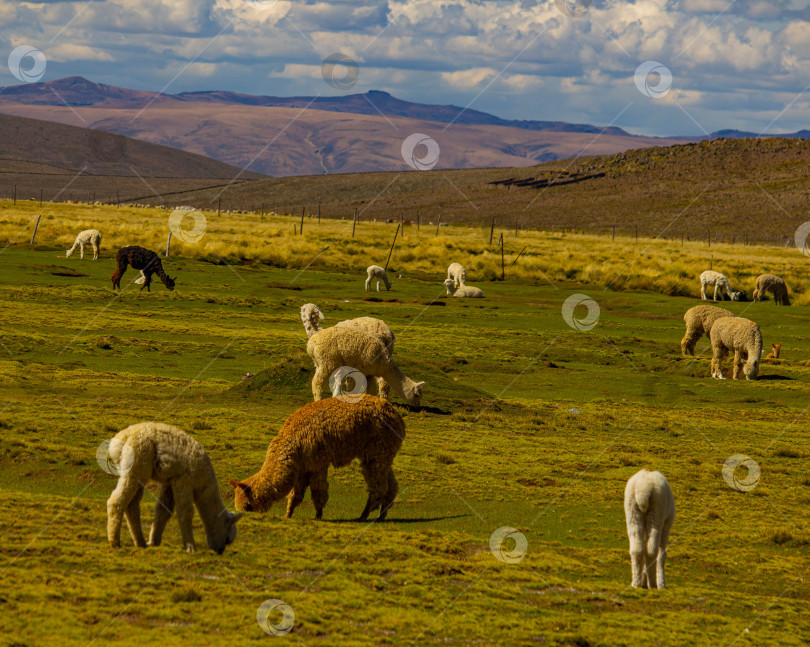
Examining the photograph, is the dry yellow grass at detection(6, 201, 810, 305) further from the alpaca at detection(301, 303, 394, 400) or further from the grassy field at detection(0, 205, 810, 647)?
the alpaca at detection(301, 303, 394, 400)

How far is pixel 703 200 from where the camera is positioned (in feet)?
428

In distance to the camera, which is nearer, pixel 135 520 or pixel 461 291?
pixel 135 520

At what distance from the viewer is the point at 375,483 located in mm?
12734

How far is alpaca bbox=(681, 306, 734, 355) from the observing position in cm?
3012

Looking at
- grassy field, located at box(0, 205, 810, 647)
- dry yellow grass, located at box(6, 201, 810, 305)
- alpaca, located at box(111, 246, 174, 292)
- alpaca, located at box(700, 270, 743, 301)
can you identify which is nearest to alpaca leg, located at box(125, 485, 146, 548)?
grassy field, located at box(0, 205, 810, 647)

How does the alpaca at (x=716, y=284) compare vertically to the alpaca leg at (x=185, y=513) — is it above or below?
above

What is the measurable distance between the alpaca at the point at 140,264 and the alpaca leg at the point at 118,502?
26.3 m

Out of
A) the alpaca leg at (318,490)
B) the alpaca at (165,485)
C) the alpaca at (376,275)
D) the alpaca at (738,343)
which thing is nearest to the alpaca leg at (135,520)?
the alpaca at (165,485)

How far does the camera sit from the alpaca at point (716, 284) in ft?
153

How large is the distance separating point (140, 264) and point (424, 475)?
23.1 m

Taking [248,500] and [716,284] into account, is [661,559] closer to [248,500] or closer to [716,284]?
[248,500]

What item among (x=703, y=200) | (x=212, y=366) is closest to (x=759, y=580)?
(x=212, y=366)

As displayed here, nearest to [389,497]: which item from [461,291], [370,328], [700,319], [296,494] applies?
[296,494]

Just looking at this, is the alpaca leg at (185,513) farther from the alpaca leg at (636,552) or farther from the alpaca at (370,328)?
the alpaca at (370,328)
